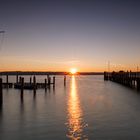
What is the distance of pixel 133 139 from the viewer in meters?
14.8

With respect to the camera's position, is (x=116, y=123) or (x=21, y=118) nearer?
(x=116, y=123)

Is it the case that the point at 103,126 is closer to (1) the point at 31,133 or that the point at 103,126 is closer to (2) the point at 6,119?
(1) the point at 31,133

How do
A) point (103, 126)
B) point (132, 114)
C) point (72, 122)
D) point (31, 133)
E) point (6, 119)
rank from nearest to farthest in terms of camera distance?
point (31, 133) < point (103, 126) < point (72, 122) < point (6, 119) < point (132, 114)

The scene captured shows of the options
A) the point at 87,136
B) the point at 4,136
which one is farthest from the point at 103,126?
the point at 4,136

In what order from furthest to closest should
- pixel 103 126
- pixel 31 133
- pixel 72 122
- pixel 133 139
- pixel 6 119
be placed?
pixel 6 119, pixel 72 122, pixel 103 126, pixel 31 133, pixel 133 139

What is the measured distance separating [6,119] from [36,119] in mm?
2287

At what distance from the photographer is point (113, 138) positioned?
14922mm

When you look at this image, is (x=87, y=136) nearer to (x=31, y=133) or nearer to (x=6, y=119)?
(x=31, y=133)

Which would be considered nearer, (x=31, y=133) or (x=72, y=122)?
(x=31, y=133)

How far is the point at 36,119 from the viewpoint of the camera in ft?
67.1

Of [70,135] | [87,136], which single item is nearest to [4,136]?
[70,135]

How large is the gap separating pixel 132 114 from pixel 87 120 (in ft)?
16.3

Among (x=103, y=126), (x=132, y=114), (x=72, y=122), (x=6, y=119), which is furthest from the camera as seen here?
(x=132, y=114)

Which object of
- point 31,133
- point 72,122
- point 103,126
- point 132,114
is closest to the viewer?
point 31,133
